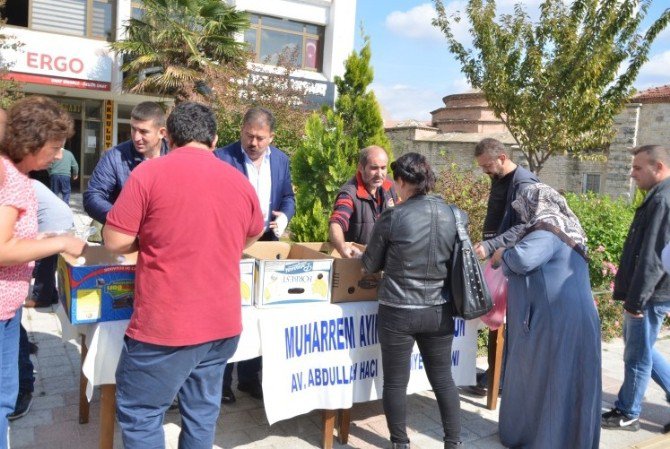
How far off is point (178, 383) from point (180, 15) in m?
13.0

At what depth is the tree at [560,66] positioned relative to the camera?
31.4 ft

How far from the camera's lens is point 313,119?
26.9ft

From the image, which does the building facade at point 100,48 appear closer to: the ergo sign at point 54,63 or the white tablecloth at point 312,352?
the ergo sign at point 54,63

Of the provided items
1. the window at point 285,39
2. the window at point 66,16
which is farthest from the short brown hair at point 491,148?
the window at point 285,39

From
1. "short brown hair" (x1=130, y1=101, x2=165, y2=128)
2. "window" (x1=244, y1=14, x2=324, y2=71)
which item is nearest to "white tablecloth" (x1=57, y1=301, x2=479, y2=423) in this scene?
"short brown hair" (x1=130, y1=101, x2=165, y2=128)

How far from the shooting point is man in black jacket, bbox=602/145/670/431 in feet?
11.2

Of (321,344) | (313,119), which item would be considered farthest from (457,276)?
(313,119)

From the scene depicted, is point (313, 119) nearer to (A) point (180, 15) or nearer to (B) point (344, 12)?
(A) point (180, 15)

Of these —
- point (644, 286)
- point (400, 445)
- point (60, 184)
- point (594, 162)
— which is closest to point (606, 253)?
point (644, 286)

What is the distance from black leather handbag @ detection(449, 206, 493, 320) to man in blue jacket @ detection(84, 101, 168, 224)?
1916mm

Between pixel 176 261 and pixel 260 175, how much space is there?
1.67 metres

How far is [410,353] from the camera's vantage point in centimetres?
304

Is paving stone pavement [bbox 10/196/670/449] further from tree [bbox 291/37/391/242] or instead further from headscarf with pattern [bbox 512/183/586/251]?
tree [bbox 291/37/391/242]

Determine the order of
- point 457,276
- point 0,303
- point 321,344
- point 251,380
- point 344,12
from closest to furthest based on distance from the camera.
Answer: point 0,303
point 457,276
point 321,344
point 251,380
point 344,12
